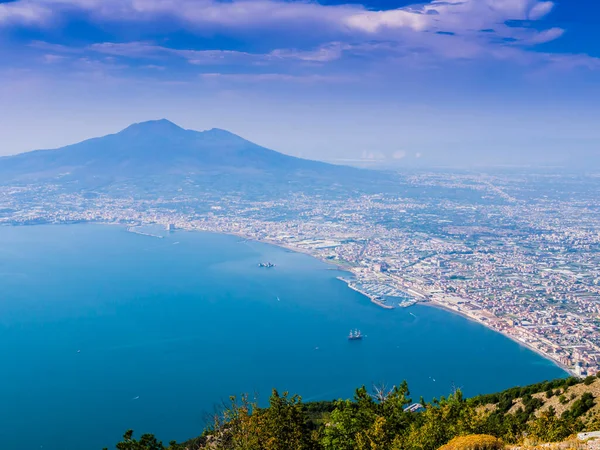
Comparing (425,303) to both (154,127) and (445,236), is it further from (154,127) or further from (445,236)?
(154,127)

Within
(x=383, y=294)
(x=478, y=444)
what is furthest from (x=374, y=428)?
(x=383, y=294)

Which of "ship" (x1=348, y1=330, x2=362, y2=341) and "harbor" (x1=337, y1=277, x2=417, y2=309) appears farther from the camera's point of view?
"harbor" (x1=337, y1=277, x2=417, y2=309)

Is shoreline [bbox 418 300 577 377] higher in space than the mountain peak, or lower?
lower

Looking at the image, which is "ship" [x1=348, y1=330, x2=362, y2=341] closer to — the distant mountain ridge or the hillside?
the hillside

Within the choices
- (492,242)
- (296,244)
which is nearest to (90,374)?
(296,244)

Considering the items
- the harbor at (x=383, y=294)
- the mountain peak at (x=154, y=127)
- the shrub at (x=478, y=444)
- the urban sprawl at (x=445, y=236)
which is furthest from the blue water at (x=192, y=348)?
the mountain peak at (x=154, y=127)

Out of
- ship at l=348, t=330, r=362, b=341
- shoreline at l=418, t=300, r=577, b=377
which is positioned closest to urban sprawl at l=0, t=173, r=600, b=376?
shoreline at l=418, t=300, r=577, b=377
